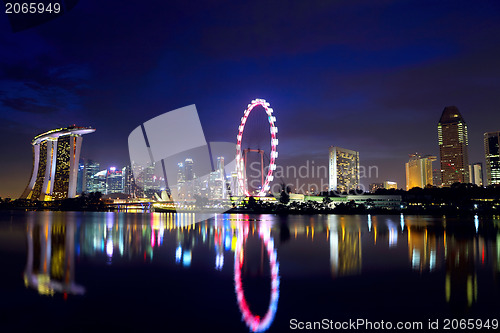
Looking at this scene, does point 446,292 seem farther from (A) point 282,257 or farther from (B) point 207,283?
(A) point 282,257

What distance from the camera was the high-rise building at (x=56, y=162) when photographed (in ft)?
509

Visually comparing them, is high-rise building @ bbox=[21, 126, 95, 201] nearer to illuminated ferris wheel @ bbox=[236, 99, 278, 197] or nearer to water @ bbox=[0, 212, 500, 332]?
illuminated ferris wheel @ bbox=[236, 99, 278, 197]

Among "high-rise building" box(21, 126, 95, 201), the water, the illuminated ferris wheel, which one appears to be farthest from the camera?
"high-rise building" box(21, 126, 95, 201)

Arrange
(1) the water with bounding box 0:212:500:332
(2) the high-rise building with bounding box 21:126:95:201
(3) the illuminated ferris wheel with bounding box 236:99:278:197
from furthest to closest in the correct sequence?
1. (2) the high-rise building with bounding box 21:126:95:201
2. (3) the illuminated ferris wheel with bounding box 236:99:278:197
3. (1) the water with bounding box 0:212:500:332

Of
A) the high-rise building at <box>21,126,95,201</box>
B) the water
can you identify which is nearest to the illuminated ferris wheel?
the water

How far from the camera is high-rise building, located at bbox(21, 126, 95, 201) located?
15512 cm

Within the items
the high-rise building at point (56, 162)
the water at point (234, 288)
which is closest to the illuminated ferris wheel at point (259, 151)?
the water at point (234, 288)

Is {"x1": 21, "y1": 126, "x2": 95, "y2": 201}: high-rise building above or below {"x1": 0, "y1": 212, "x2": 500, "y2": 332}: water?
above

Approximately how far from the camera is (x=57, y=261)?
17.0 meters

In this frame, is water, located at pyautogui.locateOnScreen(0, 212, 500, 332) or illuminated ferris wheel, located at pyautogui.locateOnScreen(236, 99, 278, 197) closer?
water, located at pyautogui.locateOnScreen(0, 212, 500, 332)

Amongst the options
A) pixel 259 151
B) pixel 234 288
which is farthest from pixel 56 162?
pixel 234 288

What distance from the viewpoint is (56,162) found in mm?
159625

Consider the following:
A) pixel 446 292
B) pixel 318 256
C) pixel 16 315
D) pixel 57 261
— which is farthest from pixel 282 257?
pixel 16 315

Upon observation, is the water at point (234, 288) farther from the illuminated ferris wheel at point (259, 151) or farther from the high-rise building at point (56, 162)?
the high-rise building at point (56, 162)
